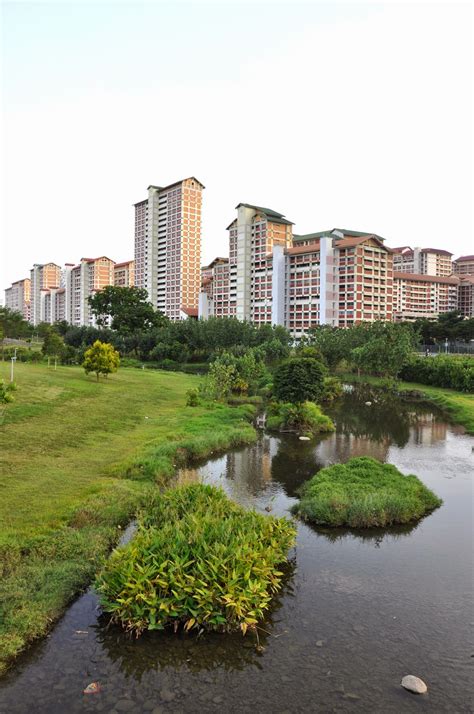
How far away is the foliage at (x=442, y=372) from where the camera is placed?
4888 cm

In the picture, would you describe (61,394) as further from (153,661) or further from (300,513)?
(153,661)

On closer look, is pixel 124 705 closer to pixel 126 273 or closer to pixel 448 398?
pixel 448 398

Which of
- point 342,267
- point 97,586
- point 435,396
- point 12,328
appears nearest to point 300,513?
point 97,586

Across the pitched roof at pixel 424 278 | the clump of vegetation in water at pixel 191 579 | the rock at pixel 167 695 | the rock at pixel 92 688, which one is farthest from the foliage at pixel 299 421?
the pitched roof at pixel 424 278

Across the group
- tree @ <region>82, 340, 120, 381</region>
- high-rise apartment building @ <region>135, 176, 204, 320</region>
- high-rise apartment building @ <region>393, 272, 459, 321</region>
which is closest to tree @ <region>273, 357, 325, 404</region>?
tree @ <region>82, 340, 120, 381</region>

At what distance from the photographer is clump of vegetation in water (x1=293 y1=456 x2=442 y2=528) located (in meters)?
16.5

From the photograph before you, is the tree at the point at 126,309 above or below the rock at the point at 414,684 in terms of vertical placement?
above

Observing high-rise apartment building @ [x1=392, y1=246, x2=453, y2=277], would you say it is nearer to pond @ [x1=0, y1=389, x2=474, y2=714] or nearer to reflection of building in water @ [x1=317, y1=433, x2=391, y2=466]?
reflection of building in water @ [x1=317, y1=433, x2=391, y2=466]

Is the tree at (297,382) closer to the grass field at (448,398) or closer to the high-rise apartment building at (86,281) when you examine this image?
the grass field at (448,398)

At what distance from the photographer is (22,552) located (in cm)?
1241

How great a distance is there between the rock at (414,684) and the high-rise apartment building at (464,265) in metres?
164

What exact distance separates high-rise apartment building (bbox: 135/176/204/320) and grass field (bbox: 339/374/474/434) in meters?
74.2

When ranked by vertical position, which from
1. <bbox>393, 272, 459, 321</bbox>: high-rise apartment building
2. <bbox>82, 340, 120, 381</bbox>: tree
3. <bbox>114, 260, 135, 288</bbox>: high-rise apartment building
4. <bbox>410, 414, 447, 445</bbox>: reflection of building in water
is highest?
<bbox>114, 260, 135, 288</bbox>: high-rise apartment building

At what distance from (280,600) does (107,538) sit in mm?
4852
